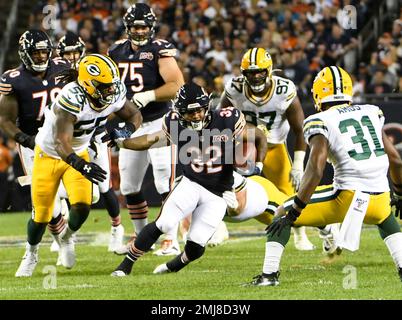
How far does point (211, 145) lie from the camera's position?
7434 millimetres

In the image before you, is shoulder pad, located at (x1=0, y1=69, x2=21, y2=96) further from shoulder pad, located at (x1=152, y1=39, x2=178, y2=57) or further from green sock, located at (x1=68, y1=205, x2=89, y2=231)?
shoulder pad, located at (x1=152, y1=39, x2=178, y2=57)

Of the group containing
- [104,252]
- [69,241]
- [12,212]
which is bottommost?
[12,212]

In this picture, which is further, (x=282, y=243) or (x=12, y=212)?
(x=12, y=212)

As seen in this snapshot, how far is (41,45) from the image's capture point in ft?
26.5

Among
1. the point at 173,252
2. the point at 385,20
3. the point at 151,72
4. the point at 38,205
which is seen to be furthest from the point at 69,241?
the point at 385,20

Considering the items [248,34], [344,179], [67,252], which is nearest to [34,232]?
[67,252]

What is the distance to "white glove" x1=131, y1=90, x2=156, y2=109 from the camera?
8648 millimetres

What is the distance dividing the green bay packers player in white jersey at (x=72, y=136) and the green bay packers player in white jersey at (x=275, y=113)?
1.18m

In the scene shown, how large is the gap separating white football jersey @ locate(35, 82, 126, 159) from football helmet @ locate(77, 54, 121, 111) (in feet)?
0.26

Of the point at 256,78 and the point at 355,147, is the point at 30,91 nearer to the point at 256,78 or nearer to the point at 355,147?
the point at 256,78

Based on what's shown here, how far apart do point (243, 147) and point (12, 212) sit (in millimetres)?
6664

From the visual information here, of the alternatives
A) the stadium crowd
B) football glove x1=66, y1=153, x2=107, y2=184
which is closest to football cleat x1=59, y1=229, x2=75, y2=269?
football glove x1=66, y1=153, x2=107, y2=184

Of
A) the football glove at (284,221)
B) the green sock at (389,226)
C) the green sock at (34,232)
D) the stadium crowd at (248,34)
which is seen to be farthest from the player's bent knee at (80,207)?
the stadium crowd at (248,34)
